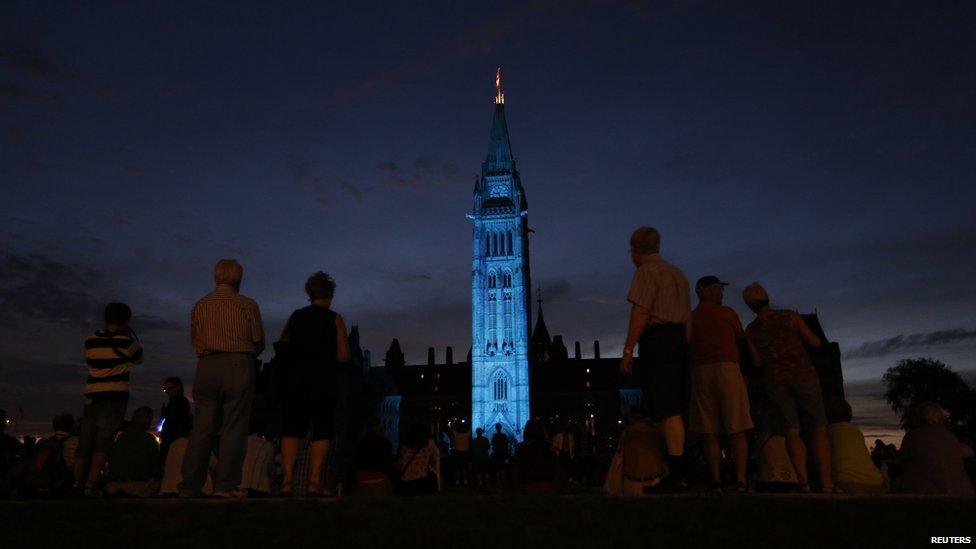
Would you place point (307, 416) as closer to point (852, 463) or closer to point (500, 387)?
point (852, 463)

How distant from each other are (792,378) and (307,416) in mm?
5321

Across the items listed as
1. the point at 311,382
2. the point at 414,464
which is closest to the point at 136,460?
the point at 414,464

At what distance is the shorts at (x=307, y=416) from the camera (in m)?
8.58

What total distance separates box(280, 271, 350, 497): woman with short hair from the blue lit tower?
75541mm

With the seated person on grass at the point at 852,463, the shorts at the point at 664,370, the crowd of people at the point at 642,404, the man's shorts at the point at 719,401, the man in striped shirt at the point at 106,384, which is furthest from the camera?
the seated person on grass at the point at 852,463

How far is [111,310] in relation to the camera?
9797 mm

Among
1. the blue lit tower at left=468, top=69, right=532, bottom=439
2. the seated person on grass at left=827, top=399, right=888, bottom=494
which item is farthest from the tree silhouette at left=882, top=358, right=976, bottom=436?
the seated person on grass at left=827, top=399, right=888, bottom=494

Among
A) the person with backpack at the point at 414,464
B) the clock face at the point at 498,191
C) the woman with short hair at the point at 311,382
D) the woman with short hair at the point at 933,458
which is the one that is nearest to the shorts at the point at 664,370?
the woman with short hair at the point at 933,458

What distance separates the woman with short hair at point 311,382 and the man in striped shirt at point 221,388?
0.41 m

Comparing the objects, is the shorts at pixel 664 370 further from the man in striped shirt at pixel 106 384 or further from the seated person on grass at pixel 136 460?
the seated person on grass at pixel 136 460

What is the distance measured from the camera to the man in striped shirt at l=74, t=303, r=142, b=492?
9.70 meters

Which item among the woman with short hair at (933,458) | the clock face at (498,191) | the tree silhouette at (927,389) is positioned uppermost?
the clock face at (498,191)

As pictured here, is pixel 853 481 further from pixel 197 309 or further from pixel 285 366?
pixel 197 309

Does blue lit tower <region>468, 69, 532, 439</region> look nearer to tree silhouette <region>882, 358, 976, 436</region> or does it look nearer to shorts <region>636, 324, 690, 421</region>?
tree silhouette <region>882, 358, 976, 436</region>
